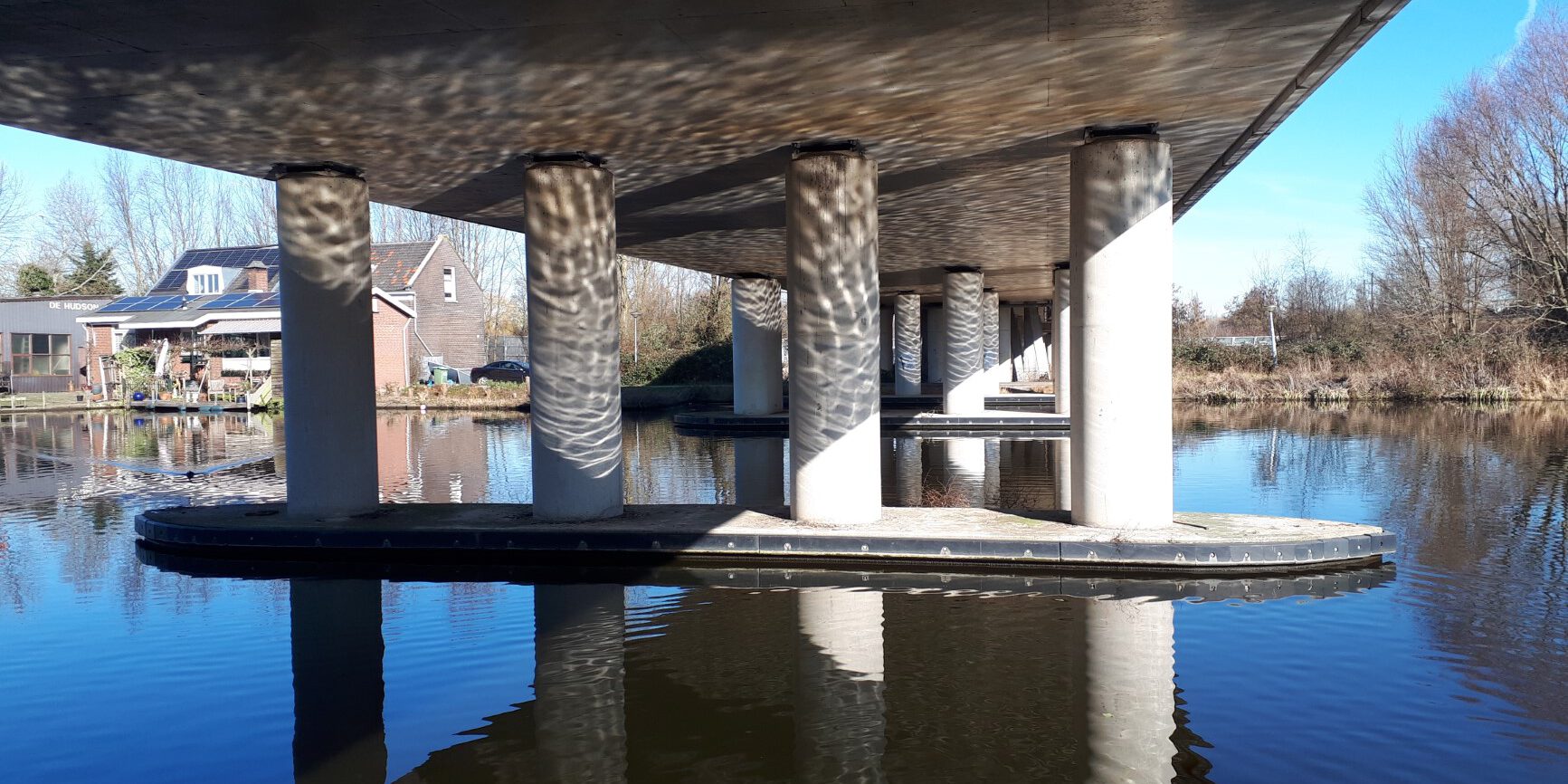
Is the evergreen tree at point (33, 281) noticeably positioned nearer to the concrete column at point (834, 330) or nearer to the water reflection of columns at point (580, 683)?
the concrete column at point (834, 330)

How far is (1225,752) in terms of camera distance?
515 centimetres

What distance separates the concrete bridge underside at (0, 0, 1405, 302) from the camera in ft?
22.1

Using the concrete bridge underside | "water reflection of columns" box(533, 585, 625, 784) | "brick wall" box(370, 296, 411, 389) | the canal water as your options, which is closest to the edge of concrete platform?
the canal water

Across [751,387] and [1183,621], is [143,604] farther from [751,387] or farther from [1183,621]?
[751,387]

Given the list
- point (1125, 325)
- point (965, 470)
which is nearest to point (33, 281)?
point (965, 470)

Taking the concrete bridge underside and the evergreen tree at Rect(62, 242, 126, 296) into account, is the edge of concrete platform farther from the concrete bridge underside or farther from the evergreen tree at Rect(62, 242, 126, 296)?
the evergreen tree at Rect(62, 242, 126, 296)

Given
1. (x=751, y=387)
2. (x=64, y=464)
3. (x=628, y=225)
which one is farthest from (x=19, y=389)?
(x=628, y=225)

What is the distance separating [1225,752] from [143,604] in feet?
25.8

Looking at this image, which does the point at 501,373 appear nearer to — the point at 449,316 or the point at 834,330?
the point at 449,316

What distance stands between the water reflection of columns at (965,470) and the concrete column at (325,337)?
6692mm

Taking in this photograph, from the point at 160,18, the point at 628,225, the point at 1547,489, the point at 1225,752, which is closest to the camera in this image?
the point at 1225,752

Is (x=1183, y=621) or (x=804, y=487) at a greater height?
(x=804, y=487)

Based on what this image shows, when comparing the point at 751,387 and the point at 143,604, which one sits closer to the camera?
the point at 143,604

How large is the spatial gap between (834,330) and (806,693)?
15.5 feet
